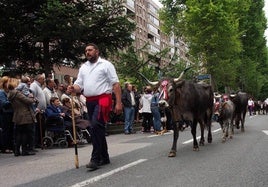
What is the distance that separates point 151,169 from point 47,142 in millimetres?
6253

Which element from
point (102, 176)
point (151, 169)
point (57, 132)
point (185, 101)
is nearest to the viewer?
point (102, 176)

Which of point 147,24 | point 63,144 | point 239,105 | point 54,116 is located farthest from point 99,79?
point 147,24

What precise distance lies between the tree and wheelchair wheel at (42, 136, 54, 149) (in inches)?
320

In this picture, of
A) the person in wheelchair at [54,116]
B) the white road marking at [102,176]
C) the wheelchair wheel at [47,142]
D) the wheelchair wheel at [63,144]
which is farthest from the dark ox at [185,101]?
the wheelchair wheel at [47,142]

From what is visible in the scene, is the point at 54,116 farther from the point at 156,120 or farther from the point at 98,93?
the point at 156,120

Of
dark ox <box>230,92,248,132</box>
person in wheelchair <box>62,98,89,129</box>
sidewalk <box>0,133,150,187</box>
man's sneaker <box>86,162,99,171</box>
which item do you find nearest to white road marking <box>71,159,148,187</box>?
man's sneaker <box>86,162,99,171</box>

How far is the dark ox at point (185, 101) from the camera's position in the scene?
10.7m

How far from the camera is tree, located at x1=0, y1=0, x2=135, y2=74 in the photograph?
2139 cm

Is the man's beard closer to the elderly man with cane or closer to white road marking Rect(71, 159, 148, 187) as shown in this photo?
the elderly man with cane

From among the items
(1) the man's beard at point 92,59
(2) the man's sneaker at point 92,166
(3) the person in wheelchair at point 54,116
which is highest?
(1) the man's beard at point 92,59

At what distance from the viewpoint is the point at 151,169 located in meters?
8.25

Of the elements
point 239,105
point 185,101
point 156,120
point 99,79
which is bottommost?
point 156,120

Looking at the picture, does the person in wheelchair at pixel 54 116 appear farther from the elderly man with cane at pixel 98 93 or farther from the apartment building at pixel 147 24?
the apartment building at pixel 147 24

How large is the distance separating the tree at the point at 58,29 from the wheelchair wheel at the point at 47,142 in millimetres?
8124
